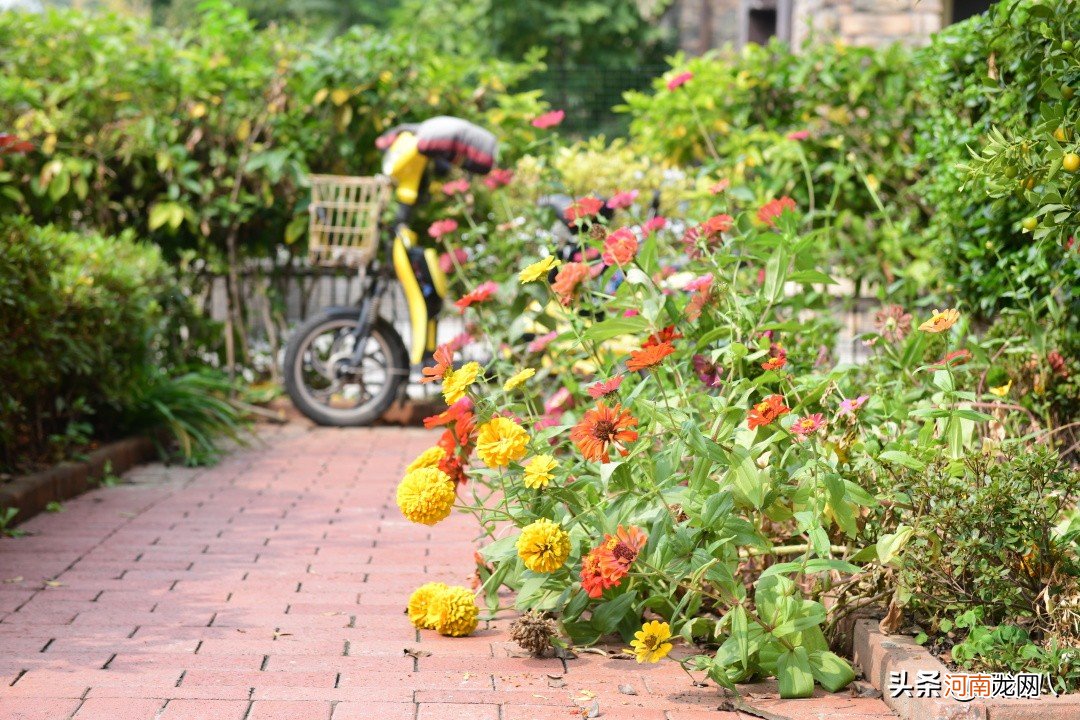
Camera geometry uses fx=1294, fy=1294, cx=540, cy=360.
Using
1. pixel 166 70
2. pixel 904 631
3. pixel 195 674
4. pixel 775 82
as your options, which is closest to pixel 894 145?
pixel 775 82

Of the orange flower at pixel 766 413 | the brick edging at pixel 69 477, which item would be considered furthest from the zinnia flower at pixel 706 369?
the brick edging at pixel 69 477

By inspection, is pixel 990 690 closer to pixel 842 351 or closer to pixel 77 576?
pixel 77 576

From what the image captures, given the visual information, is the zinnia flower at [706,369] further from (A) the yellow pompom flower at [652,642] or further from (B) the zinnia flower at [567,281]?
(A) the yellow pompom flower at [652,642]

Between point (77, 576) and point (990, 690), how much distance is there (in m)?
2.81

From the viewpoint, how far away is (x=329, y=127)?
26.1ft

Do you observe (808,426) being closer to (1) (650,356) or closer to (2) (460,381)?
(1) (650,356)

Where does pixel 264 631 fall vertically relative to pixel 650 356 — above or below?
below

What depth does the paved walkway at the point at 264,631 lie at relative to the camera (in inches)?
118

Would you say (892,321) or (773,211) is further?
(892,321)

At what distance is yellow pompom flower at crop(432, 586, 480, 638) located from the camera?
11.5 feet

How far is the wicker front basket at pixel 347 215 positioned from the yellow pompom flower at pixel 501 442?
4271mm

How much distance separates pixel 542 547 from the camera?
124 inches

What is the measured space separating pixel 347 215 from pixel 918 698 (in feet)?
17.5

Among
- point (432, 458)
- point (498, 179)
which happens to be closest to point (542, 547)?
point (432, 458)
